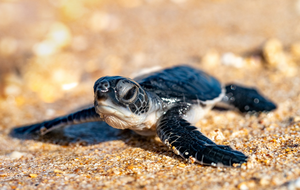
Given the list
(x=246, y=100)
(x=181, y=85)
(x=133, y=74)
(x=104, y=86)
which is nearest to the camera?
(x=104, y=86)

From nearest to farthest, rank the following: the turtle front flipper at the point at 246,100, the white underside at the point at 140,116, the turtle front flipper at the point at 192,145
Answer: the turtle front flipper at the point at 192,145
the white underside at the point at 140,116
the turtle front flipper at the point at 246,100

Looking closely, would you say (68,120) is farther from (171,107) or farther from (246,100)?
(246,100)

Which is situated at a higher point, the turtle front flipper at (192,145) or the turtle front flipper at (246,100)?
the turtle front flipper at (246,100)

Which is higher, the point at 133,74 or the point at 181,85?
the point at 133,74

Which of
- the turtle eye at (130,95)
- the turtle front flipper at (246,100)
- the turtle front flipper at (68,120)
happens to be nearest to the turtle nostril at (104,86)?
the turtle eye at (130,95)

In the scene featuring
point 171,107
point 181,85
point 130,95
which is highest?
point 181,85

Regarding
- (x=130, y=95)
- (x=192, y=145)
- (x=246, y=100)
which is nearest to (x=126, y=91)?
(x=130, y=95)

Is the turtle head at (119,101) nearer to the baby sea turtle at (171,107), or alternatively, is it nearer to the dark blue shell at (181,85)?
the baby sea turtle at (171,107)
